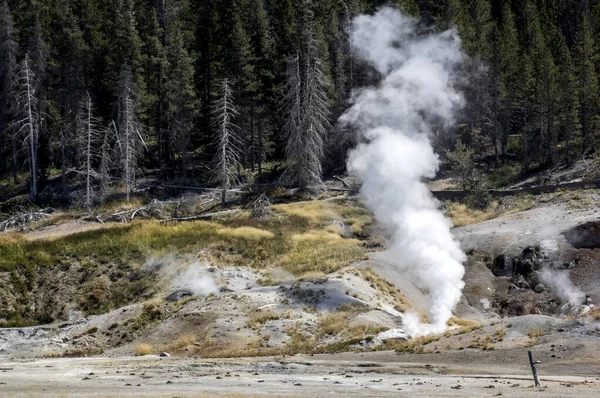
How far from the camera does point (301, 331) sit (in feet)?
116

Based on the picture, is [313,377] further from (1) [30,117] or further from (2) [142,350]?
(1) [30,117]

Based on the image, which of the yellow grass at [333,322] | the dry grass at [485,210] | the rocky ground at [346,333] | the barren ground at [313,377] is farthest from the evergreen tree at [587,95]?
the barren ground at [313,377]

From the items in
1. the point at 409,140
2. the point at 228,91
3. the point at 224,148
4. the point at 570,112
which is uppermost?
the point at 228,91

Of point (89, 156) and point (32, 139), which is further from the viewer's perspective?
point (32, 139)

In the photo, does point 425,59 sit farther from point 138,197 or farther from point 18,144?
point 18,144

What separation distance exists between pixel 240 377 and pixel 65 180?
49698 millimetres

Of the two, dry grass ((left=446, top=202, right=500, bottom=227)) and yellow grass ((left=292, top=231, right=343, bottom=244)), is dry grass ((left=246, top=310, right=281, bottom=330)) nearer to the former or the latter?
yellow grass ((left=292, top=231, right=343, bottom=244))

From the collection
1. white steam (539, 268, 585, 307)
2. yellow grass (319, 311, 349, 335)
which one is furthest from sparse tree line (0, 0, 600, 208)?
yellow grass (319, 311, 349, 335)

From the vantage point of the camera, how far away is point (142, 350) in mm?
34375

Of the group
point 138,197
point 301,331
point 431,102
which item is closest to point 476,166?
point 431,102

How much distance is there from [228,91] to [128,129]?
9286 mm

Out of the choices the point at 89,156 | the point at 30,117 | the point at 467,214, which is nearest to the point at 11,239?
the point at 89,156

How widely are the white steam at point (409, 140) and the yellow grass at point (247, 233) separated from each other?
22.8ft

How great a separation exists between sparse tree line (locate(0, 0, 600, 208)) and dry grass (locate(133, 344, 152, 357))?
30.6 m
